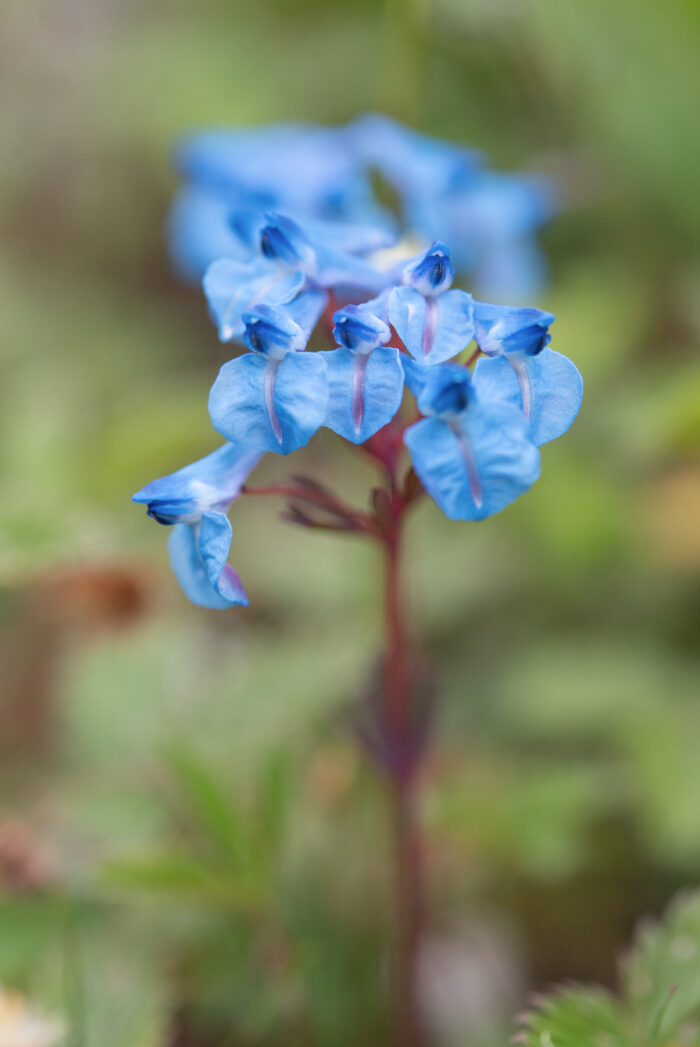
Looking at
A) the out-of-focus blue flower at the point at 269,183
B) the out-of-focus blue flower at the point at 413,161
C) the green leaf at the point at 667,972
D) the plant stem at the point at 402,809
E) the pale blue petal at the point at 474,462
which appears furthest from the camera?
the out-of-focus blue flower at the point at 413,161

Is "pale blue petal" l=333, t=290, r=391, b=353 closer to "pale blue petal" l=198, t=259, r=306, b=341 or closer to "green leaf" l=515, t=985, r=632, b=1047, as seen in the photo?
"pale blue petal" l=198, t=259, r=306, b=341

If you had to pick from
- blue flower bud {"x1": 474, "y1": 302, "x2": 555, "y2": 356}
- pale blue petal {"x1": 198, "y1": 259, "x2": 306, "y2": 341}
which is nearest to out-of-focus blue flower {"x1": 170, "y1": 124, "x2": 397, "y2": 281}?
pale blue petal {"x1": 198, "y1": 259, "x2": 306, "y2": 341}

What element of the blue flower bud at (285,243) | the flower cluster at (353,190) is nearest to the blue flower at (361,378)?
the blue flower bud at (285,243)

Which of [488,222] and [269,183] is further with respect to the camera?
[488,222]

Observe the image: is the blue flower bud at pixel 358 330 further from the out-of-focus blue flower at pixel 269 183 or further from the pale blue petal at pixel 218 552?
the out-of-focus blue flower at pixel 269 183

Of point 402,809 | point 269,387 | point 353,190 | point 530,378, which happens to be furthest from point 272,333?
point 353,190

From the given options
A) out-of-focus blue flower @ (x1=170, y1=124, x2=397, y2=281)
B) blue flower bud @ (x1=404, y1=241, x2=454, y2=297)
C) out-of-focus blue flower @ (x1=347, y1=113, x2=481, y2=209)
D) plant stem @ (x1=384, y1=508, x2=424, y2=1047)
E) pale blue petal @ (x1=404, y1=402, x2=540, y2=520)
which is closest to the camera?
pale blue petal @ (x1=404, y1=402, x2=540, y2=520)

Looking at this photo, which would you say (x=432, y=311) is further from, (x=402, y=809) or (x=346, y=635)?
(x=346, y=635)
